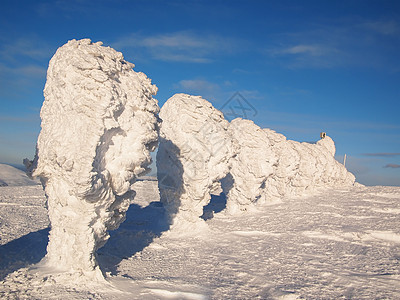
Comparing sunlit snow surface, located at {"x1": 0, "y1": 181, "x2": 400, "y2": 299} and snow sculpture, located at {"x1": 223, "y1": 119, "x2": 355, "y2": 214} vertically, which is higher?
snow sculpture, located at {"x1": 223, "y1": 119, "x2": 355, "y2": 214}

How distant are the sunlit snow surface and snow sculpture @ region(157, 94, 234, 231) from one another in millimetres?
929

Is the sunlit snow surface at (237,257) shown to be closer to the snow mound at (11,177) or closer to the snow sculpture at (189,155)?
the snow sculpture at (189,155)

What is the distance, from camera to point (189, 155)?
1041 cm

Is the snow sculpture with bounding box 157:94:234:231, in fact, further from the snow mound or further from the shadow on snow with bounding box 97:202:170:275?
the snow mound

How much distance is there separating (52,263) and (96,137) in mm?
2653

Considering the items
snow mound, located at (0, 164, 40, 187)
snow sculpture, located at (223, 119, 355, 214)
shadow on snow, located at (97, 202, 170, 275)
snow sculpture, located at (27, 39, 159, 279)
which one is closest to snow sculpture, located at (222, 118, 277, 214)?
snow sculpture, located at (223, 119, 355, 214)

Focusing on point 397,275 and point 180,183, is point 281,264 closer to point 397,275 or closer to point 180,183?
point 397,275

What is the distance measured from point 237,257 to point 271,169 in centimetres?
695

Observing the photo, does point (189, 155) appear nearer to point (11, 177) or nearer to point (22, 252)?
point (22, 252)

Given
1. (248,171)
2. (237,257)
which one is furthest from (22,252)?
(248,171)

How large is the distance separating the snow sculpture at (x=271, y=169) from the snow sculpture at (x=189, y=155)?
1.21m

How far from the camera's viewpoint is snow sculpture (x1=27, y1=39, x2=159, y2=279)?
18.6 feet

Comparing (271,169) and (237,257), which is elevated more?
(271,169)

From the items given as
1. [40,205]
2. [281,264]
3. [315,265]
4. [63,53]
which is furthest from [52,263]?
[40,205]
